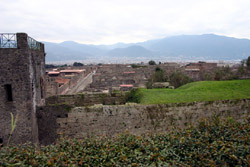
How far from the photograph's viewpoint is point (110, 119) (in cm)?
1120

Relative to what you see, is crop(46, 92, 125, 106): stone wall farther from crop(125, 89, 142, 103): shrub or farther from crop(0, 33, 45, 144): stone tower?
crop(0, 33, 45, 144): stone tower

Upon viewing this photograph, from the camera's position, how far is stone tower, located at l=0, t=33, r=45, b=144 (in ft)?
31.5

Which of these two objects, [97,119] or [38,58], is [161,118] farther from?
[38,58]

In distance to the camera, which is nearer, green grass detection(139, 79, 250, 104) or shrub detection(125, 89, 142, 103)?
green grass detection(139, 79, 250, 104)

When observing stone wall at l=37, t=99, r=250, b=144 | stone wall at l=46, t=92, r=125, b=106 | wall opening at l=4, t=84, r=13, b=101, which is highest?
wall opening at l=4, t=84, r=13, b=101

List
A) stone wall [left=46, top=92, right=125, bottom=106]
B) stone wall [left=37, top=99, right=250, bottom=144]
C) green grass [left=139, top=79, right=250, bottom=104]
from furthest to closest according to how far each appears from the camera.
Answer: stone wall [left=46, top=92, right=125, bottom=106] < green grass [left=139, top=79, right=250, bottom=104] < stone wall [left=37, top=99, right=250, bottom=144]

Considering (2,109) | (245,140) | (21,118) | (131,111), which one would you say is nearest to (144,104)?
(131,111)

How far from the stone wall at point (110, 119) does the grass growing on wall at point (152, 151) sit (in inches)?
126

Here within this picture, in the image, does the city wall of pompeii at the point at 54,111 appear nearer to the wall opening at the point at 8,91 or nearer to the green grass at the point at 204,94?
the wall opening at the point at 8,91

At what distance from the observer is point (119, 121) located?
36.9ft

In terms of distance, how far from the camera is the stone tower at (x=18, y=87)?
9.59 metres

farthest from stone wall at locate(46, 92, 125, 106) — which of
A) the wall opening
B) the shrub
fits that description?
the wall opening

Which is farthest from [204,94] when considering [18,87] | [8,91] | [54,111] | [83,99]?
[8,91]

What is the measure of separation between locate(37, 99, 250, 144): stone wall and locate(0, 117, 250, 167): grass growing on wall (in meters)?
3.21
